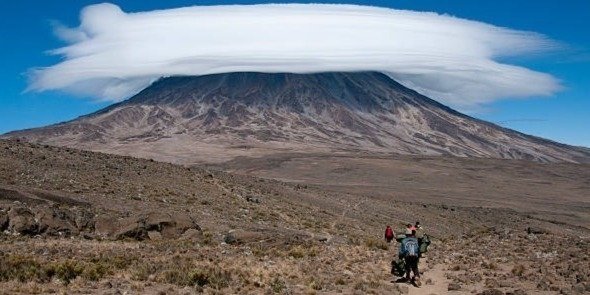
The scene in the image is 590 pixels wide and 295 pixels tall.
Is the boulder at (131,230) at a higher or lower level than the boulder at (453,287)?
higher

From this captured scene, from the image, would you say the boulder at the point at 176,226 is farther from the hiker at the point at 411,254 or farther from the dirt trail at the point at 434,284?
the hiker at the point at 411,254

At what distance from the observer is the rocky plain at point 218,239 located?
1528 centimetres

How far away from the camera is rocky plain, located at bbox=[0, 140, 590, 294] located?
15281 mm

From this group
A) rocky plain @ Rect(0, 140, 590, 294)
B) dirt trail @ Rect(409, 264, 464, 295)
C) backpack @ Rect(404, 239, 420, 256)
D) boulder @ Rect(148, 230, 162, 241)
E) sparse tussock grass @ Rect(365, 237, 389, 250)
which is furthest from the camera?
sparse tussock grass @ Rect(365, 237, 389, 250)

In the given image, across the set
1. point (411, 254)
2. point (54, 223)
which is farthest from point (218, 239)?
point (411, 254)

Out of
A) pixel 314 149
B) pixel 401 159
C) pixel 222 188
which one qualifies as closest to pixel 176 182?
pixel 222 188

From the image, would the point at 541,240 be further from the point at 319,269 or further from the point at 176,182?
the point at 176,182

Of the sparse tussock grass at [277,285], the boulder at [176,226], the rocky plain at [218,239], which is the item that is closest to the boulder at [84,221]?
the rocky plain at [218,239]

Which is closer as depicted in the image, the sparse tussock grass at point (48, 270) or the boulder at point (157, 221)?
the sparse tussock grass at point (48, 270)

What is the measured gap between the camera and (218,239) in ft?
84.9

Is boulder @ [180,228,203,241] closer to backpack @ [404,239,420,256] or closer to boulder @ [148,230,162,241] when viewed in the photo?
boulder @ [148,230,162,241]

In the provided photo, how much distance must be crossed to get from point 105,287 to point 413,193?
83.9 m

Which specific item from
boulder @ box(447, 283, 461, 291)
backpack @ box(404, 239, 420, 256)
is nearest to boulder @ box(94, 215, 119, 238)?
backpack @ box(404, 239, 420, 256)

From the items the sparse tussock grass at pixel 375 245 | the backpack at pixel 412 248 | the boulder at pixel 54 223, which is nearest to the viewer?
the backpack at pixel 412 248
